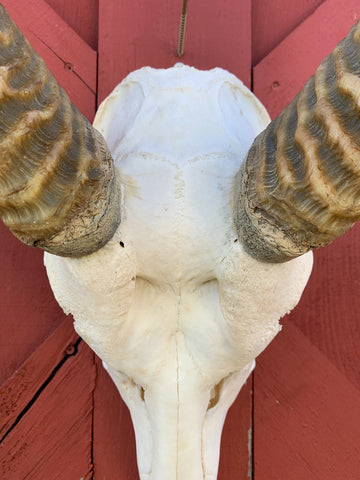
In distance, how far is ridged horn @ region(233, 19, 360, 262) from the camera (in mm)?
354

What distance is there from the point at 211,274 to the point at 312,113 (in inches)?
9.8

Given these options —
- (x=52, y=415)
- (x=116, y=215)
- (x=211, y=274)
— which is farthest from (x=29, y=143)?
(x=52, y=415)

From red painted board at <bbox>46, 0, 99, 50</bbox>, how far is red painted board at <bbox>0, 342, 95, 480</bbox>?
593 mm

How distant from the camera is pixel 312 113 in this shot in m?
0.38

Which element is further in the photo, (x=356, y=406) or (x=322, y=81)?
(x=356, y=406)

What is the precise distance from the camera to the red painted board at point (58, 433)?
3.09 feet

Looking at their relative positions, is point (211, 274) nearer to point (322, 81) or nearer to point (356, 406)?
point (322, 81)

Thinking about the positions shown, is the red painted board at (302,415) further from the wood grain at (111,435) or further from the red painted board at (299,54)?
the red painted board at (299,54)

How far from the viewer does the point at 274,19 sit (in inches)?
40.1

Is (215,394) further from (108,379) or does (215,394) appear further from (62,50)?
(62,50)

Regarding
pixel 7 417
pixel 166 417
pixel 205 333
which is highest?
pixel 205 333

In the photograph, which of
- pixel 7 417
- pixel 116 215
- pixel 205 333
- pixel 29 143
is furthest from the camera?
pixel 7 417

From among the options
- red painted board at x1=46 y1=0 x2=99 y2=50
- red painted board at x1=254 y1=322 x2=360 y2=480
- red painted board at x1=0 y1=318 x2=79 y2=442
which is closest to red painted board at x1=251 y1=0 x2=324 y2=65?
red painted board at x1=46 y1=0 x2=99 y2=50

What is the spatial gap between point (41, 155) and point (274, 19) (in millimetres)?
806
